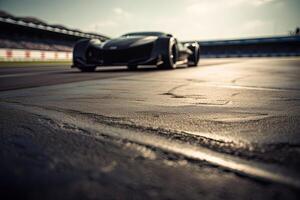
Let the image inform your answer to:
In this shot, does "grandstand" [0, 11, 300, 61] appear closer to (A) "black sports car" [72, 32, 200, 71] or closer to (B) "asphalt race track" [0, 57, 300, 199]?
(A) "black sports car" [72, 32, 200, 71]

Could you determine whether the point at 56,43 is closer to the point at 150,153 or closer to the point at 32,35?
the point at 32,35

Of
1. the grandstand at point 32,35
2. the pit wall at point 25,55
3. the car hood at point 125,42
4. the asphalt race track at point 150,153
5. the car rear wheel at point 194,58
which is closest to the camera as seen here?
the asphalt race track at point 150,153

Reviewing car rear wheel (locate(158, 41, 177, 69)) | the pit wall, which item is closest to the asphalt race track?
car rear wheel (locate(158, 41, 177, 69))

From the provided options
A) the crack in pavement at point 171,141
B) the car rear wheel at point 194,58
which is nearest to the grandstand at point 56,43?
the car rear wheel at point 194,58

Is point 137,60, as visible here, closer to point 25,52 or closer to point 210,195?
point 210,195

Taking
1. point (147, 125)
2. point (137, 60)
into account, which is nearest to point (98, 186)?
point (147, 125)

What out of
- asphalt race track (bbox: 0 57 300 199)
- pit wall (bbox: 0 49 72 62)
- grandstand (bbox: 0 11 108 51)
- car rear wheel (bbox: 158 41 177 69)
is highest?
grandstand (bbox: 0 11 108 51)

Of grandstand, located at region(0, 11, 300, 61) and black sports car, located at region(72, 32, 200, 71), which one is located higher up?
grandstand, located at region(0, 11, 300, 61)

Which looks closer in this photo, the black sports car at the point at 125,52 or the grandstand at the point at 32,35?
the black sports car at the point at 125,52

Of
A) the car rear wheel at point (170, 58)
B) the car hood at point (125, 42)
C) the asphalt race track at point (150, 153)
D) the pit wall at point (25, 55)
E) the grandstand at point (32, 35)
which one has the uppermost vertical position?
the grandstand at point (32, 35)

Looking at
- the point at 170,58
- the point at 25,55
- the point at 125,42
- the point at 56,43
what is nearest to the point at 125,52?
the point at 125,42

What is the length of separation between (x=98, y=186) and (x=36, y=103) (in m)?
1.45

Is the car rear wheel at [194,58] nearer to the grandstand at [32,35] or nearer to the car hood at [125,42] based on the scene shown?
the car hood at [125,42]

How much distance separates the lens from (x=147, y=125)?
4.09ft
